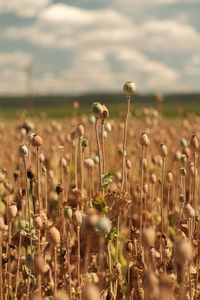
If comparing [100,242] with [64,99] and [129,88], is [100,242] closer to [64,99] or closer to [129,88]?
[129,88]

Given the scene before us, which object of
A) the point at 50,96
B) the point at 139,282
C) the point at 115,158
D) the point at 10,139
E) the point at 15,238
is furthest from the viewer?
the point at 50,96

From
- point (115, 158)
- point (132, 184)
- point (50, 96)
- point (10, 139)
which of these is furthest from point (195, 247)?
point (50, 96)

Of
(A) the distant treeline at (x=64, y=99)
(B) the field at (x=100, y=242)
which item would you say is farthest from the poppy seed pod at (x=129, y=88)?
(A) the distant treeline at (x=64, y=99)

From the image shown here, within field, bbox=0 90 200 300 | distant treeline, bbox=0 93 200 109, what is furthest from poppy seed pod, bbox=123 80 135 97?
distant treeline, bbox=0 93 200 109

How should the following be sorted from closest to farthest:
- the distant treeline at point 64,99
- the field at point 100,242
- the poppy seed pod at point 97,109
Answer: the field at point 100,242, the poppy seed pod at point 97,109, the distant treeline at point 64,99

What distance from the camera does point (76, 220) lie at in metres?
1.56

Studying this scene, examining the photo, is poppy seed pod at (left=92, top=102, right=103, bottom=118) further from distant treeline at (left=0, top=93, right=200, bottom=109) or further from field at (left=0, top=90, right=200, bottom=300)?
distant treeline at (left=0, top=93, right=200, bottom=109)

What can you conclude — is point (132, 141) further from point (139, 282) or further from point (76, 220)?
point (76, 220)

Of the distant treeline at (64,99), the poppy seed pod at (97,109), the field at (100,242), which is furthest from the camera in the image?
the distant treeline at (64,99)

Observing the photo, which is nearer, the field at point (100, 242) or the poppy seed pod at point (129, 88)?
the field at point (100, 242)

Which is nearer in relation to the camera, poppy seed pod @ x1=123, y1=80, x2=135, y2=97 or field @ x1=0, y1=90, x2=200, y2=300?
field @ x1=0, y1=90, x2=200, y2=300

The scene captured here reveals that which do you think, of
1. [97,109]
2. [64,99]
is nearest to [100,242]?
[97,109]

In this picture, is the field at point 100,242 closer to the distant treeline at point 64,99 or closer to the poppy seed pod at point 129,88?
the poppy seed pod at point 129,88

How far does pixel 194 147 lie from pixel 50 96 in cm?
10444
